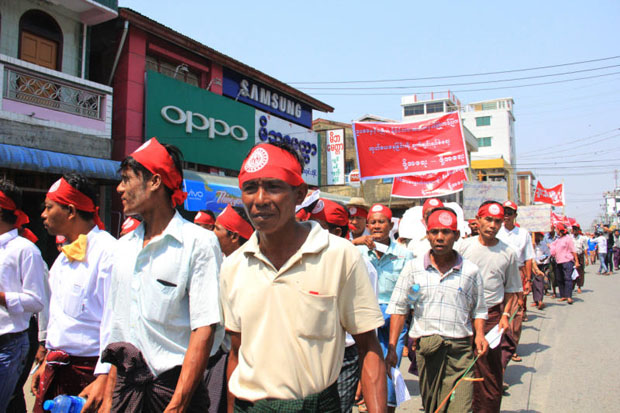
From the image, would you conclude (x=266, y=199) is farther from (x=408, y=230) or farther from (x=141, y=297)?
(x=408, y=230)

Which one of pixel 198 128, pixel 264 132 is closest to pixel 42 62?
pixel 198 128

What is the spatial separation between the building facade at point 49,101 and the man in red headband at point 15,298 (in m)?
6.57

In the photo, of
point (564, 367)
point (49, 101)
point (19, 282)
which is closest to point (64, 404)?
point (19, 282)

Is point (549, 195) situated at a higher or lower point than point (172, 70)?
lower

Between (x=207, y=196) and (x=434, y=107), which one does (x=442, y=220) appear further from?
(x=434, y=107)

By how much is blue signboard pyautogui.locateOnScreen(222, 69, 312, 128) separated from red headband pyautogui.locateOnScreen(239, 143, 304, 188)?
14.0 m

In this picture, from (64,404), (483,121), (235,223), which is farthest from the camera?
(483,121)

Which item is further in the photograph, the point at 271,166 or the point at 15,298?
the point at 15,298

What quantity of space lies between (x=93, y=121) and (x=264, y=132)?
6.59 meters

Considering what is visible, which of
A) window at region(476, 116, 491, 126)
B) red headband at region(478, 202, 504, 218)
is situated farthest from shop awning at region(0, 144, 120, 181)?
window at region(476, 116, 491, 126)

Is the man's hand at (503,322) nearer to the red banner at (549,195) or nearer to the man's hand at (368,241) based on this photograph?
the man's hand at (368,241)

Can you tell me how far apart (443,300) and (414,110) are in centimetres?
7592

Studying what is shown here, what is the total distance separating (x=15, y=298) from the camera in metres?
3.00

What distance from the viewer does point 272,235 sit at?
1888 mm
